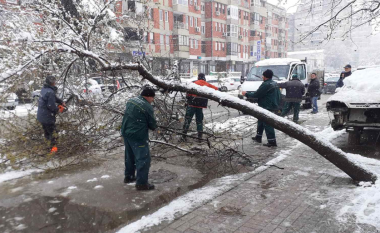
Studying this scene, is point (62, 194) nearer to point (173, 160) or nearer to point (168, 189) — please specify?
point (168, 189)

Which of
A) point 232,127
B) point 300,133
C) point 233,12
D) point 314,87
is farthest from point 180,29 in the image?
point 300,133

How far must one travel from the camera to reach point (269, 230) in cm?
313

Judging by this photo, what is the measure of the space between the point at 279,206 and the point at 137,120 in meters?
2.40

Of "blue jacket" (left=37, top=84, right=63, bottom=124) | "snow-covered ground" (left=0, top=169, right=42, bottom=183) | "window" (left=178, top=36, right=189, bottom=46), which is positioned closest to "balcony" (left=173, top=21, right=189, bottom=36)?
"window" (left=178, top=36, right=189, bottom=46)

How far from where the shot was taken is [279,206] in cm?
372

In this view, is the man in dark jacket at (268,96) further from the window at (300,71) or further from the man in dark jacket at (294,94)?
the window at (300,71)

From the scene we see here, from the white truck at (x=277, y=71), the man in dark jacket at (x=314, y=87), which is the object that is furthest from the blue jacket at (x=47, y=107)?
the man in dark jacket at (x=314, y=87)

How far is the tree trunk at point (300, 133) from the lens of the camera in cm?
434

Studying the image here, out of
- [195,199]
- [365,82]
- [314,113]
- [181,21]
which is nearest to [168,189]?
[195,199]

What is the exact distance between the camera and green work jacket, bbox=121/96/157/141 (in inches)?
161

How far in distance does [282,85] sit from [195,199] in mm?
7741

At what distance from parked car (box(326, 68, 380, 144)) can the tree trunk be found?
1983 millimetres

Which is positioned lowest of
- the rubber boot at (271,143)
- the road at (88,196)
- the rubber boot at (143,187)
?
the road at (88,196)

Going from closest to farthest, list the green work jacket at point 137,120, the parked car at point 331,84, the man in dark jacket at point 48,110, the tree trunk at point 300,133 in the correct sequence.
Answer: the green work jacket at point 137,120, the tree trunk at point 300,133, the man in dark jacket at point 48,110, the parked car at point 331,84
